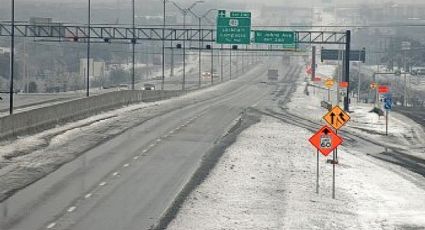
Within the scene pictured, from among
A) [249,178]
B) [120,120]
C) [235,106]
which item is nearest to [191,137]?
[120,120]

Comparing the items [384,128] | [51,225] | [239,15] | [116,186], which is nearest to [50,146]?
[116,186]

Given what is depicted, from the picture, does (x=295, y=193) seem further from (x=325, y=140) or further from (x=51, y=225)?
(x=51, y=225)

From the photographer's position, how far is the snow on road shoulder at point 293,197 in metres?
19.9

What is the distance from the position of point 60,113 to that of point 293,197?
26.2 m

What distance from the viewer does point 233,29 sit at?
2798 inches

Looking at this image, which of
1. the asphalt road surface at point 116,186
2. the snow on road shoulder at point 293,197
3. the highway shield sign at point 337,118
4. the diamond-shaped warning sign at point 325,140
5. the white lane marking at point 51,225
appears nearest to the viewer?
the white lane marking at point 51,225

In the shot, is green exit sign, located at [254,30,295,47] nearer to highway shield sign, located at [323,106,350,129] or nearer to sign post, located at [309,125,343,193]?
highway shield sign, located at [323,106,350,129]

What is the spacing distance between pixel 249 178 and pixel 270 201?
4.53 meters

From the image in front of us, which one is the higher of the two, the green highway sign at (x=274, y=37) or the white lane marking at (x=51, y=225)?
the green highway sign at (x=274, y=37)

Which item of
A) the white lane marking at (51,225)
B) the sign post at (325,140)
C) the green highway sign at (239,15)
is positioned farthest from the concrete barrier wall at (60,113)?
the white lane marking at (51,225)

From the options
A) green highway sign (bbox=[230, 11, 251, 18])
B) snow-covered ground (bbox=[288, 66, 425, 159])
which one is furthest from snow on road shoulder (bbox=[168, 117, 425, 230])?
green highway sign (bbox=[230, 11, 251, 18])

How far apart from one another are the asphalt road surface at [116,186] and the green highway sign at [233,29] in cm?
2813

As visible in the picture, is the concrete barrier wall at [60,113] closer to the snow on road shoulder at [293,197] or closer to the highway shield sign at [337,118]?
the snow on road shoulder at [293,197]

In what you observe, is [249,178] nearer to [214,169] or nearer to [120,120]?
[214,169]
